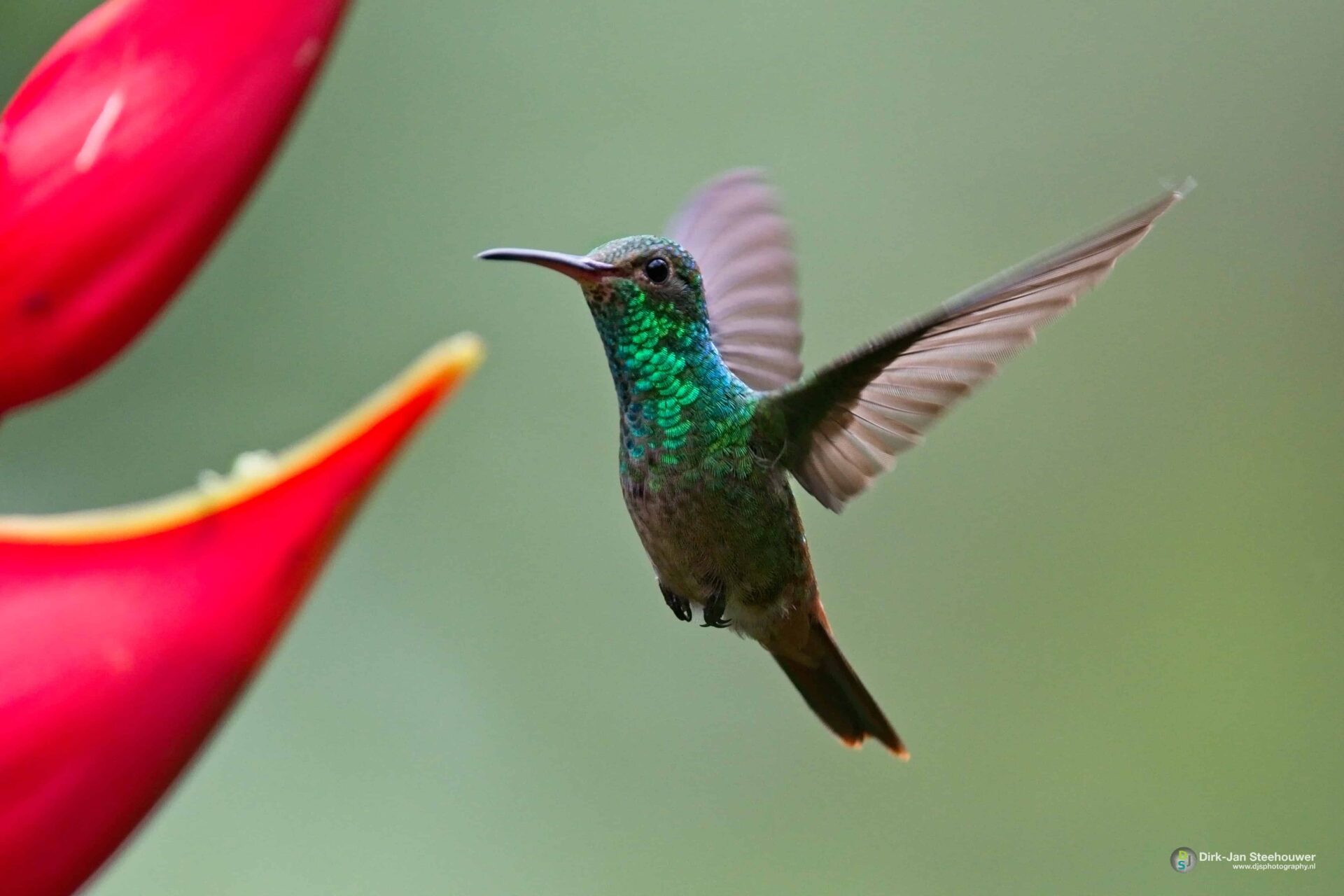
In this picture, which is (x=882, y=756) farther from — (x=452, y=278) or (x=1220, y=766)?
(x=452, y=278)

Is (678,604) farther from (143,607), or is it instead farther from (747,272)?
(143,607)

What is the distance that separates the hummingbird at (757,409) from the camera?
0.79 m

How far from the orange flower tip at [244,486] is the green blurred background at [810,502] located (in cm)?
129

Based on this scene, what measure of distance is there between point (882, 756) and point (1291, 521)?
2.00 ft

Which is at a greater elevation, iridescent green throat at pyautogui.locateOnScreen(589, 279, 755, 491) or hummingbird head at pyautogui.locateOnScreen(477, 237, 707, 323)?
hummingbird head at pyautogui.locateOnScreen(477, 237, 707, 323)

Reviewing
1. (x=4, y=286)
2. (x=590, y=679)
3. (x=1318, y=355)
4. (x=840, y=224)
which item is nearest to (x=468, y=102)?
(x=840, y=224)

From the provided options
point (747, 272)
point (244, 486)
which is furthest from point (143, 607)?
point (747, 272)

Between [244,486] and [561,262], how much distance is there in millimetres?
464

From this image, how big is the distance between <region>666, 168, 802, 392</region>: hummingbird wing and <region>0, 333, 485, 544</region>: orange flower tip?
0.70 m

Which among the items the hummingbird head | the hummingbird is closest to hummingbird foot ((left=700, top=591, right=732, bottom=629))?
the hummingbird

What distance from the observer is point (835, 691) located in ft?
3.37

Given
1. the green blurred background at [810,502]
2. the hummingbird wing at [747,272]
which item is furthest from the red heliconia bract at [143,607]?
the green blurred background at [810,502]

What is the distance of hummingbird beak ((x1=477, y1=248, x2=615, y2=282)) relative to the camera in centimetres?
70

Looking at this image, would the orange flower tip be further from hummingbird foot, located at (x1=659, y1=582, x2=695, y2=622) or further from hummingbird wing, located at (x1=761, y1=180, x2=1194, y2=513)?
hummingbird foot, located at (x1=659, y1=582, x2=695, y2=622)
